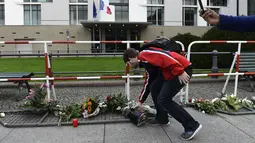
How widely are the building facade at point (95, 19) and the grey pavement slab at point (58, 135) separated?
122 feet

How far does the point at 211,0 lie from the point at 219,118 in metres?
48.5

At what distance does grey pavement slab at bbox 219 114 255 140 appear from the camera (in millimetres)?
4571

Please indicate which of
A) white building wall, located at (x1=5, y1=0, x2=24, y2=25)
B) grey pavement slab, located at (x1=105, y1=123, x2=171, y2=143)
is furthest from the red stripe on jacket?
white building wall, located at (x1=5, y1=0, x2=24, y2=25)

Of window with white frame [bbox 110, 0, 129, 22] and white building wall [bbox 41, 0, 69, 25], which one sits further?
window with white frame [bbox 110, 0, 129, 22]

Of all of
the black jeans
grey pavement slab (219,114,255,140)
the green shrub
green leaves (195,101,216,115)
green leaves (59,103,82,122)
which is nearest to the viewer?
the black jeans

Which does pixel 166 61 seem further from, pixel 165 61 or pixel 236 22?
pixel 236 22

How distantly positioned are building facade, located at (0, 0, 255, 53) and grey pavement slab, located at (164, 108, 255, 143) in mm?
37361

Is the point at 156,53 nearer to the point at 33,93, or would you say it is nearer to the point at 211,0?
the point at 33,93

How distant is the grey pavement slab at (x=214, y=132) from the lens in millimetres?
4172

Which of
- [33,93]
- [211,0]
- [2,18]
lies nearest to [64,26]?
[2,18]

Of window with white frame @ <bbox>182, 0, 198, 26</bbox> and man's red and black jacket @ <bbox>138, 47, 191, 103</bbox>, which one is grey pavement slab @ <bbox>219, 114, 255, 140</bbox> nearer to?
man's red and black jacket @ <bbox>138, 47, 191, 103</bbox>

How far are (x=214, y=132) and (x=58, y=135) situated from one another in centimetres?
257

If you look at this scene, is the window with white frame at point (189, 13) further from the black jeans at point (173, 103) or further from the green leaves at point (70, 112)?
the black jeans at point (173, 103)

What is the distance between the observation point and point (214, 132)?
4520 millimetres
